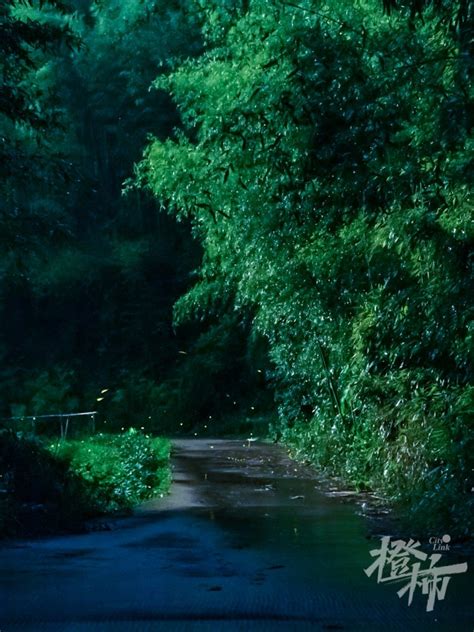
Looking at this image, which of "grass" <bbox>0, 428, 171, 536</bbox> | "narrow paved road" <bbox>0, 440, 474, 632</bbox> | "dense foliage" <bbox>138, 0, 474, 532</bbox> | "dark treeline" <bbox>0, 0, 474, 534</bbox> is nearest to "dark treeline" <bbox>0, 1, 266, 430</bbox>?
"dark treeline" <bbox>0, 0, 474, 534</bbox>

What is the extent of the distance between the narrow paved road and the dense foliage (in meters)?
1.45

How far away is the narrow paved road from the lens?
677 centimetres

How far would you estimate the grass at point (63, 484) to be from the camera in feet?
37.0

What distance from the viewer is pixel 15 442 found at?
1280 cm

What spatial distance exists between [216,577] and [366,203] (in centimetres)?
431

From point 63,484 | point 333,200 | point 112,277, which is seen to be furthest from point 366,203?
point 112,277

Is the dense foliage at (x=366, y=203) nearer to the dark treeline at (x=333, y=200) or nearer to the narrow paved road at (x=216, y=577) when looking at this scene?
the dark treeline at (x=333, y=200)

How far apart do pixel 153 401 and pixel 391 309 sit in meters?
23.6

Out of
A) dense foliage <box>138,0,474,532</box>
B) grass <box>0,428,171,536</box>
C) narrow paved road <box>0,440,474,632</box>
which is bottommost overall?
narrow paved road <box>0,440,474,632</box>

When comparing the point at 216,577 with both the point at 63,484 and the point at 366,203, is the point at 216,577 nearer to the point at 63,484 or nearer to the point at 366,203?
the point at 366,203

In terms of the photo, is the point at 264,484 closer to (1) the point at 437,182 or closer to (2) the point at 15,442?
(2) the point at 15,442

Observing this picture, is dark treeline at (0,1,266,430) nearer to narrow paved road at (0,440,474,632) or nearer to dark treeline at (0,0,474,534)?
dark treeline at (0,0,474,534)

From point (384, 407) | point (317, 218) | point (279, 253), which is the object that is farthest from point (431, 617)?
point (279, 253)

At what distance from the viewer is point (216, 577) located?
27.1 ft
